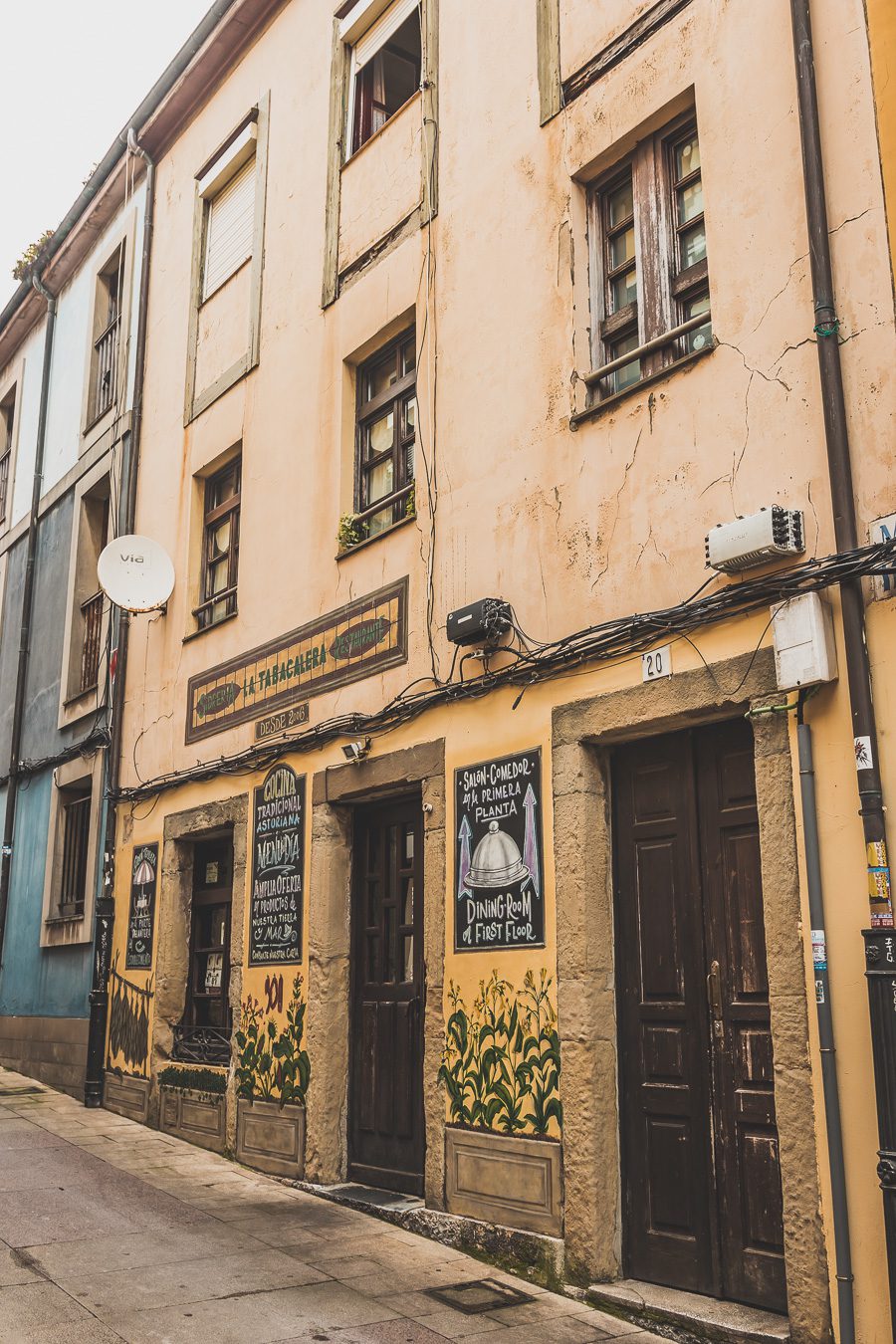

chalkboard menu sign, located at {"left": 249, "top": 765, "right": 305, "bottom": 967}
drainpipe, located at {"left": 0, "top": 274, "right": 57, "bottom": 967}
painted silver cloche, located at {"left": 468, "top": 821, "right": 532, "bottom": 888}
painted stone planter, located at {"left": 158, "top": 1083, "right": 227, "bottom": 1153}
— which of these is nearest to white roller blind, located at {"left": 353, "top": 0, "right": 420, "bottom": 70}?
chalkboard menu sign, located at {"left": 249, "top": 765, "right": 305, "bottom": 967}

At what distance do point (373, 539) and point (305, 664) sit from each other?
3.81ft

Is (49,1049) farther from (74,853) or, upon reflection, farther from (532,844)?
(532,844)

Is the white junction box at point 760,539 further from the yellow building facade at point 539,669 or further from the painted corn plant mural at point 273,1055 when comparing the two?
the painted corn plant mural at point 273,1055

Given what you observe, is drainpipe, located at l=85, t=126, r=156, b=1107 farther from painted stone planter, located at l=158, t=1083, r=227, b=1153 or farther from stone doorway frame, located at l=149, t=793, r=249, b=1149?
painted stone planter, located at l=158, t=1083, r=227, b=1153

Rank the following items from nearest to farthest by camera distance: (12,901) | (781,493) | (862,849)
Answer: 1. (862,849)
2. (781,493)
3. (12,901)

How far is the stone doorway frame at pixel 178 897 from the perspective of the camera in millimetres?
9430

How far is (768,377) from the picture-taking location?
18.4ft

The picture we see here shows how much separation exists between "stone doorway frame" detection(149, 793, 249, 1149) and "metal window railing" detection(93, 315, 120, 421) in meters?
5.53

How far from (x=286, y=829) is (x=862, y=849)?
4863mm

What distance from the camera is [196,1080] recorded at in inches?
374

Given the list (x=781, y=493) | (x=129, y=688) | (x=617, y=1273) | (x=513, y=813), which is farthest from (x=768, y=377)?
(x=129, y=688)

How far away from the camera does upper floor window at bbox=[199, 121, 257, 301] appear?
11109mm

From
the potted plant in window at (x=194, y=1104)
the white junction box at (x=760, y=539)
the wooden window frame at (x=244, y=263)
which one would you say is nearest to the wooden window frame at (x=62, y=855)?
the potted plant in window at (x=194, y=1104)

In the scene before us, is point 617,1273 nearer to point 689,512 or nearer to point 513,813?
point 513,813
